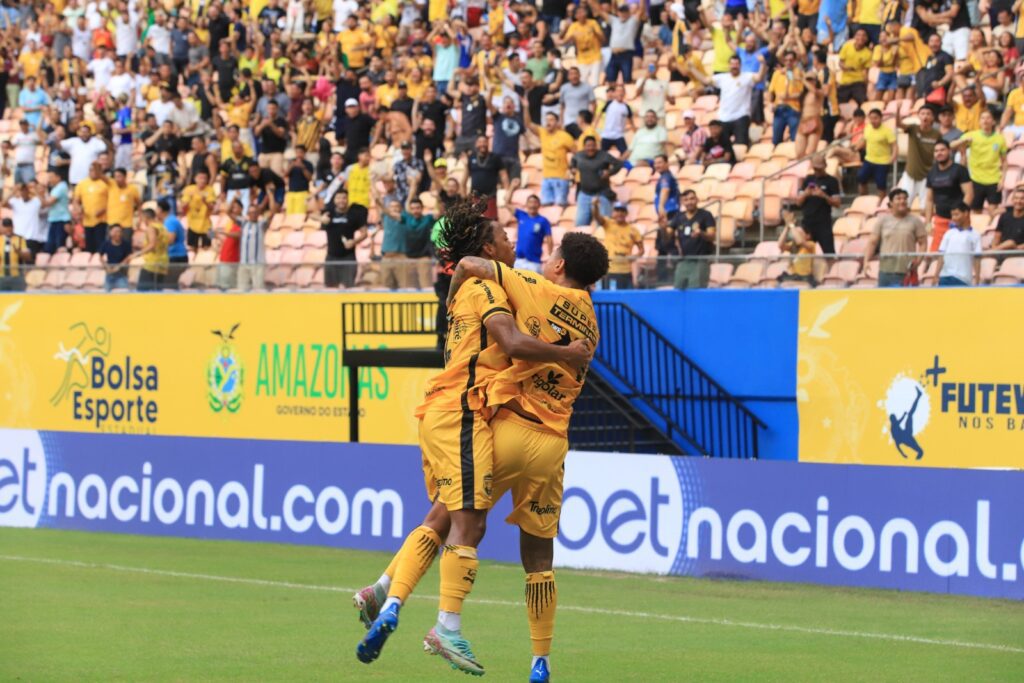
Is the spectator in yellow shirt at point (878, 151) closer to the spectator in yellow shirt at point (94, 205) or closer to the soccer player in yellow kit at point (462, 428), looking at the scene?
the spectator in yellow shirt at point (94, 205)

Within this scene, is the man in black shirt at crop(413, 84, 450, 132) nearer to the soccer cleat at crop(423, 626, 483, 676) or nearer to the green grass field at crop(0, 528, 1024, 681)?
the green grass field at crop(0, 528, 1024, 681)

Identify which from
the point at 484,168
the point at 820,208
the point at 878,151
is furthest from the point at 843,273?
the point at 484,168

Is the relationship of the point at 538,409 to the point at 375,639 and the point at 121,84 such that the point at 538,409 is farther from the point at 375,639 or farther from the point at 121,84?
the point at 121,84

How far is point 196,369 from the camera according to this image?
25.1 m

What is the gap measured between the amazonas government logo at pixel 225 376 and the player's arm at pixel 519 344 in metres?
16.9

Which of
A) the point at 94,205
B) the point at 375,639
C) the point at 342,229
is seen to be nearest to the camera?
the point at 375,639

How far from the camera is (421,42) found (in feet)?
88.3

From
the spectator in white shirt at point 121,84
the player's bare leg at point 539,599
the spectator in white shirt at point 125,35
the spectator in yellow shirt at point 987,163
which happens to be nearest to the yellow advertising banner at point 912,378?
the spectator in yellow shirt at point 987,163

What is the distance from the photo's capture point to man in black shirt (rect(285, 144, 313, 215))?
2594 centimetres

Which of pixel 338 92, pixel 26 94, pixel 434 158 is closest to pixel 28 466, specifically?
pixel 434 158

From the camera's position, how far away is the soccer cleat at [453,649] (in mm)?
7594

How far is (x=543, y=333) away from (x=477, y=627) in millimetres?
3685

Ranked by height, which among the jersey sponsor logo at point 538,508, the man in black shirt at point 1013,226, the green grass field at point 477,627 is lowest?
the green grass field at point 477,627

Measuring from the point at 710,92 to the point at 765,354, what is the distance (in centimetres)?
538
